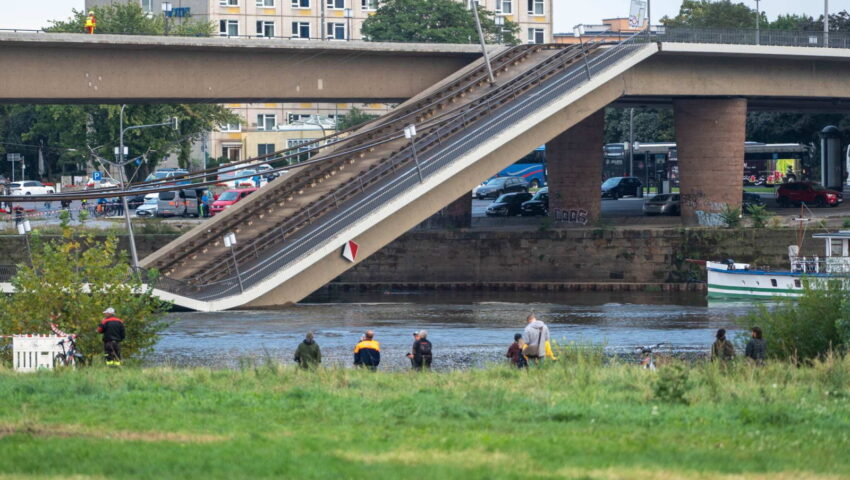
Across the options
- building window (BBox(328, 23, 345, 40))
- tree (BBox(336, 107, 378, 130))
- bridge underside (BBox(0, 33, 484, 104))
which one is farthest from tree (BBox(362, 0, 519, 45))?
bridge underside (BBox(0, 33, 484, 104))

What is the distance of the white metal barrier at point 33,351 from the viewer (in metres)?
27.5

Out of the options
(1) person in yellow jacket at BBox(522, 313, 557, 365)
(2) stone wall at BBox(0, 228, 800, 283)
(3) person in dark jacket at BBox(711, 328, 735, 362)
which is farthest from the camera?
(2) stone wall at BBox(0, 228, 800, 283)

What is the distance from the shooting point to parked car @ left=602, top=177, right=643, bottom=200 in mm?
91188

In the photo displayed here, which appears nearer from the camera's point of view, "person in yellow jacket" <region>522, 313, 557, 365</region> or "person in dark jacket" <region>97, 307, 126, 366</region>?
"person in dark jacket" <region>97, 307, 126, 366</region>

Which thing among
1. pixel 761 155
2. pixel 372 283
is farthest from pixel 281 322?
pixel 761 155

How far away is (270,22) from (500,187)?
4146 centimetres

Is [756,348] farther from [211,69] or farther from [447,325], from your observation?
[211,69]

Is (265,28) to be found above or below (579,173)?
above

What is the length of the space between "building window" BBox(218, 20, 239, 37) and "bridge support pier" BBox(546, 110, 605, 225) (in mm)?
66678

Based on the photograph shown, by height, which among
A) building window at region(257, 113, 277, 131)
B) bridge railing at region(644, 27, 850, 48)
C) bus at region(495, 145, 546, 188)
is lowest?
bus at region(495, 145, 546, 188)

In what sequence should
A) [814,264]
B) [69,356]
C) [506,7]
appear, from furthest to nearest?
[506,7], [814,264], [69,356]

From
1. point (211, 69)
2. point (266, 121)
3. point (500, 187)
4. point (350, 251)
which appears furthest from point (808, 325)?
point (266, 121)

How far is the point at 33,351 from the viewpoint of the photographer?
90.5 feet

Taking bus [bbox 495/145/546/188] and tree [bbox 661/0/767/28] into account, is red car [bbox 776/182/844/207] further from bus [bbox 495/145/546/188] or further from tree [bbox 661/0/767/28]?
tree [bbox 661/0/767/28]
